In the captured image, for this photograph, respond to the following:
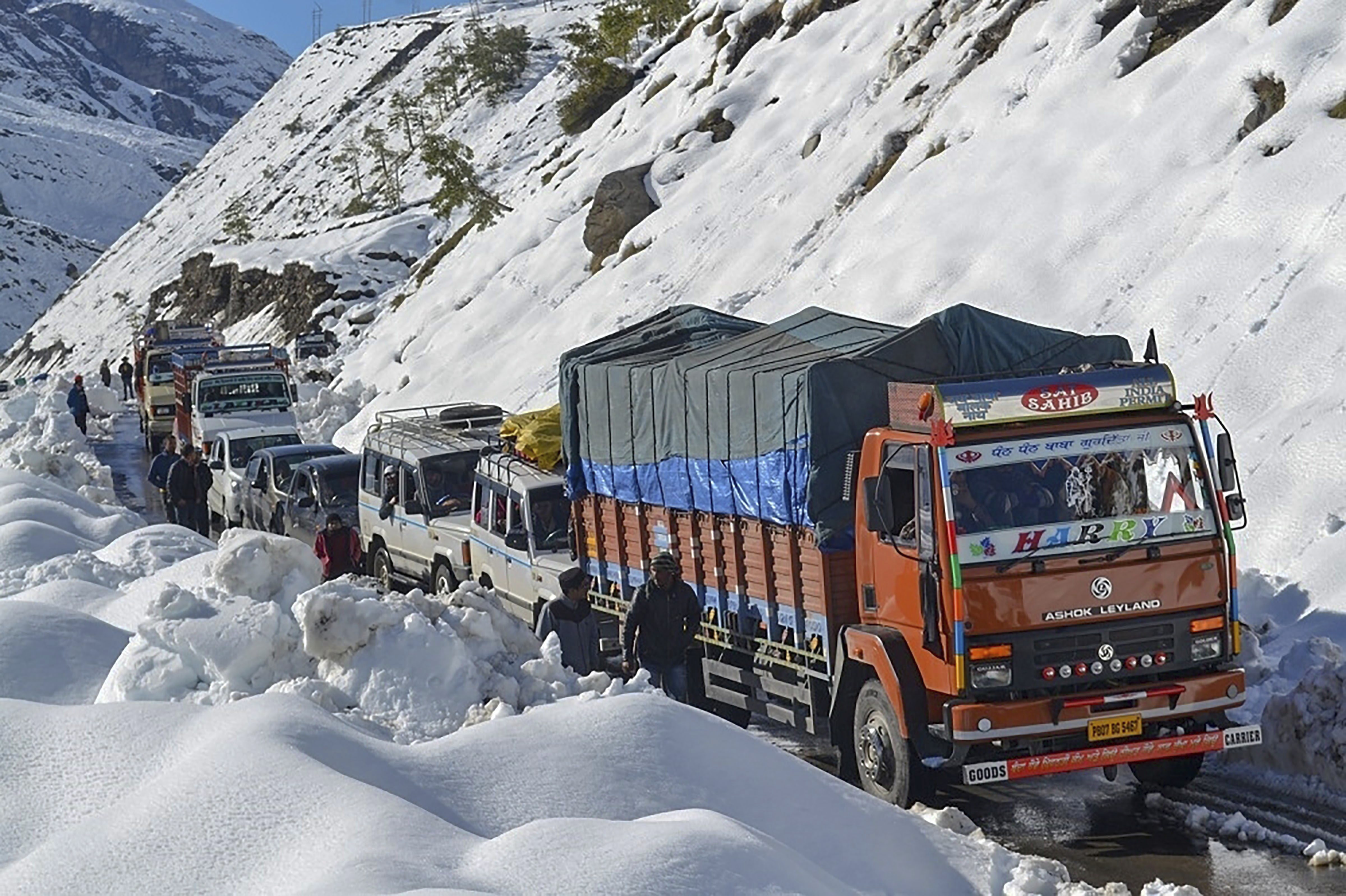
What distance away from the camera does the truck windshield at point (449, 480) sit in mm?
18984

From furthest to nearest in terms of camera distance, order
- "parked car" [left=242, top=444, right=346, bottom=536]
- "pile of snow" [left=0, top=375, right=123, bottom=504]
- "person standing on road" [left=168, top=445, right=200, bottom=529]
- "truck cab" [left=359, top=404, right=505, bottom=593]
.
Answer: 1. "pile of snow" [left=0, top=375, right=123, bottom=504]
2. "person standing on road" [left=168, top=445, right=200, bottom=529]
3. "parked car" [left=242, top=444, right=346, bottom=536]
4. "truck cab" [left=359, top=404, right=505, bottom=593]

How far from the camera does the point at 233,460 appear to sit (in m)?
27.6

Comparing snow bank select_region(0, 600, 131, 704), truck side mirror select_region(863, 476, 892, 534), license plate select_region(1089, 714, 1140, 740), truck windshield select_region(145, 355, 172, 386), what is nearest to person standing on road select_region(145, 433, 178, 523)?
snow bank select_region(0, 600, 131, 704)

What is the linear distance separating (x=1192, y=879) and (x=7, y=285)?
19863 cm

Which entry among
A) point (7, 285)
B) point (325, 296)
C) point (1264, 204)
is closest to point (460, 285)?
point (325, 296)

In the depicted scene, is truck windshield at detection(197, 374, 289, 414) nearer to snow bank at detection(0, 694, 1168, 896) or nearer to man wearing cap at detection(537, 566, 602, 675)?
man wearing cap at detection(537, 566, 602, 675)

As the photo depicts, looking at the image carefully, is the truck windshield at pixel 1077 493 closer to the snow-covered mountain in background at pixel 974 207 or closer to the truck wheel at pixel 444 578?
the snow-covered mountain in background at pixel 974 207

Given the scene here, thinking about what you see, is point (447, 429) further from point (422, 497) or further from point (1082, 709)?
point (1082, 709)

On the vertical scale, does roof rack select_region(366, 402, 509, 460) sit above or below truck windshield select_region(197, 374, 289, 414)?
below

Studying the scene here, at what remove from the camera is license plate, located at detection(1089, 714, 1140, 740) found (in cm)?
988

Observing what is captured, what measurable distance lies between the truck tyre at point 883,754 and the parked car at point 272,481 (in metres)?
14.5

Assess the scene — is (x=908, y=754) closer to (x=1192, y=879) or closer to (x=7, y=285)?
(x=1192, y=879)

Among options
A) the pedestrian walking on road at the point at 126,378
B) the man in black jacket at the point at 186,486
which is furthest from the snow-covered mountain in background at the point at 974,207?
the man in black jacket at the point at 186,486

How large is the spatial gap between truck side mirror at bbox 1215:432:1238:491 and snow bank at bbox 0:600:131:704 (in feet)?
26.3
